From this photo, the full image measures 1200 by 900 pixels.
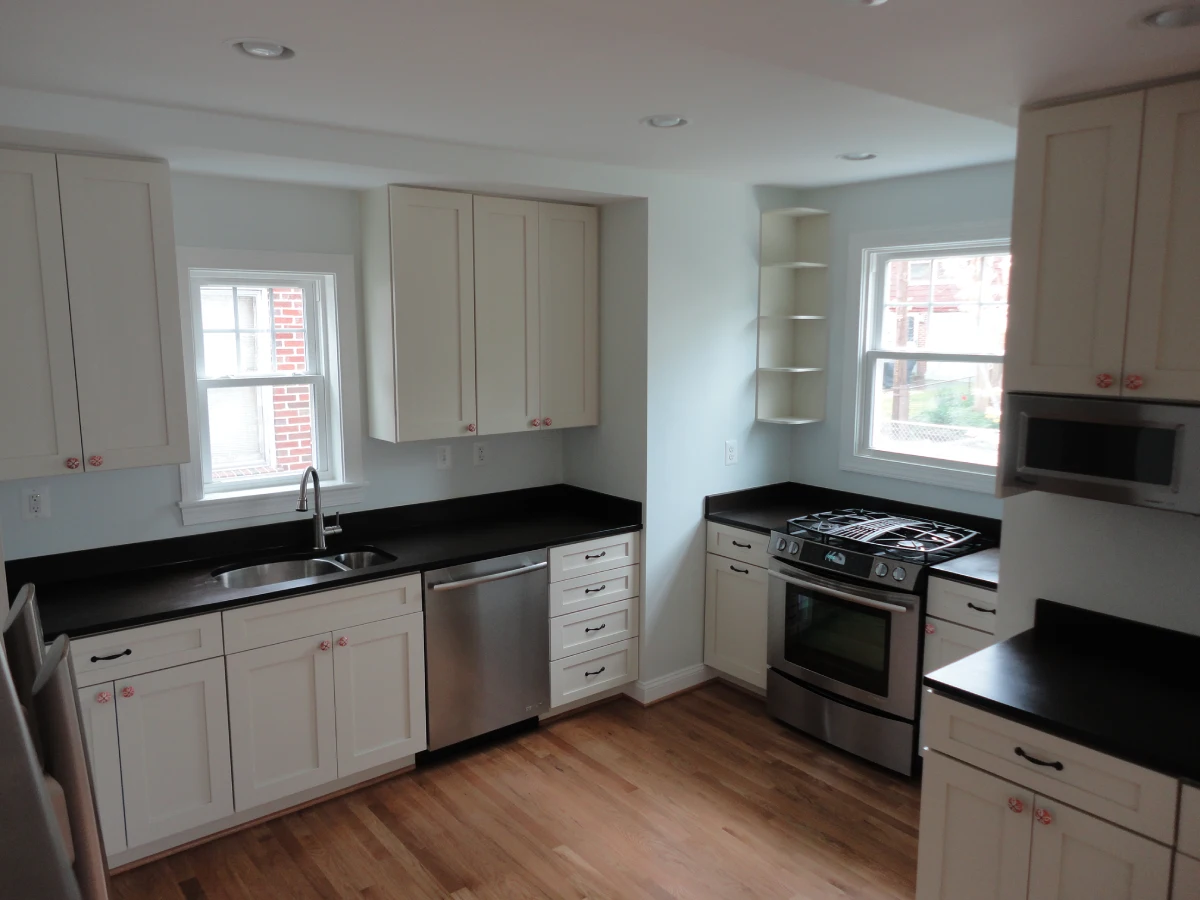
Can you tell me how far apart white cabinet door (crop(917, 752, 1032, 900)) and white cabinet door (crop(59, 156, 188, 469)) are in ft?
8.44

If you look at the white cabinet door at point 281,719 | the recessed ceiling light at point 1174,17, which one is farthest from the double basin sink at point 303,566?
the recessed ceiling light at point 1174,17

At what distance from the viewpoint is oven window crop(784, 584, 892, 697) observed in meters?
3.40

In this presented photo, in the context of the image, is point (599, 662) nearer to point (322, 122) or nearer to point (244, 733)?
point (244, 733)

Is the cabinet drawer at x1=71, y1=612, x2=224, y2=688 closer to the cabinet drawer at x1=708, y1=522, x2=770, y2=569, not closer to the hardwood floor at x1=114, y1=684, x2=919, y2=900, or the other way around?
the hardwood floor at x1=114, y1=684, x2=919, y2=900

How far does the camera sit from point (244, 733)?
2.92 m

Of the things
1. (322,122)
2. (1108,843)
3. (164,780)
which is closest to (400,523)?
(164,780)

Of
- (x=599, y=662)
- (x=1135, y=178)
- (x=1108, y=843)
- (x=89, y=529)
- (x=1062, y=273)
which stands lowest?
(x=599, y=662)

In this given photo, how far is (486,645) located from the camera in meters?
3.51

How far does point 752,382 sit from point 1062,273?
2.19m

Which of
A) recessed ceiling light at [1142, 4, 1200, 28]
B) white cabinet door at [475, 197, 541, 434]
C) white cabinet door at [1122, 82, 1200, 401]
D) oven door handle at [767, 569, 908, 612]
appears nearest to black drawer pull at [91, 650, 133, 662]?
Result: white cabinet door at [475, 197, 541, 434]

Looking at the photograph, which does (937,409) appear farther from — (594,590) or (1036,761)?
(1036,761)

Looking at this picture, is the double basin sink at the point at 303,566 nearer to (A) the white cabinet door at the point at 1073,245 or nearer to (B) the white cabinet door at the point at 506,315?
(B) the white cabinet door at the point at 506,315

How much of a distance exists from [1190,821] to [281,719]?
106 inches

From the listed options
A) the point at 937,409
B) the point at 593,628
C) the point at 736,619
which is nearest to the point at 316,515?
the point at 593,628
